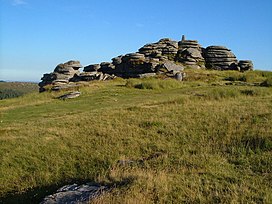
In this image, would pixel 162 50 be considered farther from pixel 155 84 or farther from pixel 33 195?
pixel 33 195

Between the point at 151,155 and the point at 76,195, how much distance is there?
3.82 m

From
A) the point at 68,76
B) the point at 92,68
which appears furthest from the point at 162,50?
the point at 68,76

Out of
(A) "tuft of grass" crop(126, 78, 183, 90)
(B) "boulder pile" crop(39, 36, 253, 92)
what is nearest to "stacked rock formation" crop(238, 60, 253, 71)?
(B) "boulder pile" crop(39, 36, 253, 92)

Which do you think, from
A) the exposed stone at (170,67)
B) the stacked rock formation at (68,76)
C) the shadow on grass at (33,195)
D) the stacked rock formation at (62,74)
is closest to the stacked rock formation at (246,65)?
the exposed stone at (170,67)

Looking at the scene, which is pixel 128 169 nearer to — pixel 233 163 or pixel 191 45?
pixel 233 163

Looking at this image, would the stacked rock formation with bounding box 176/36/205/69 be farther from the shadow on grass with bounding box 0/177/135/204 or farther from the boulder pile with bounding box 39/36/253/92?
the shadow on grass with bounding box 0/177/135/204

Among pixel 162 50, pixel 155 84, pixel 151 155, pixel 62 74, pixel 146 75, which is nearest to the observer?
pixel 151 155

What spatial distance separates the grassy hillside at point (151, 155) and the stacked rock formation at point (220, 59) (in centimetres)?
2739

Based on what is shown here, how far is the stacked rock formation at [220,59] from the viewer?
143ft

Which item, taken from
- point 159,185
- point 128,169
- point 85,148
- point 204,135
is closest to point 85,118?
point 85,148

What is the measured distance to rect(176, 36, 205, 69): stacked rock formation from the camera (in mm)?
42781

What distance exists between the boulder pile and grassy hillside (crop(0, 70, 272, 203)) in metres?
21.8

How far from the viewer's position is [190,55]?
43594 mm

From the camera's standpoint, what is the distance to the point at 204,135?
437 inches
